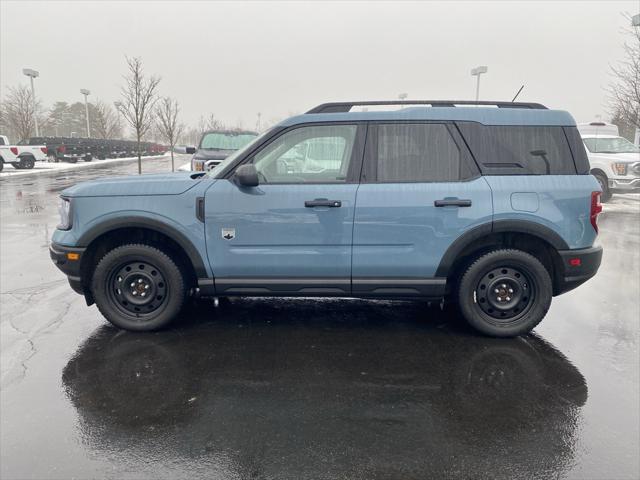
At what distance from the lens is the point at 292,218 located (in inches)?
156

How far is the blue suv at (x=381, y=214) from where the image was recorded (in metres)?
3.93

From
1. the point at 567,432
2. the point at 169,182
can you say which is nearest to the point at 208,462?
the point at 567,432

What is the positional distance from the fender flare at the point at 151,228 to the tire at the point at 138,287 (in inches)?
7.7

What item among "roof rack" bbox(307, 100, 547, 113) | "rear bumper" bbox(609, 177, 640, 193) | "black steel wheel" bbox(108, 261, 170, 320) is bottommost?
"black steel wheel" bbox(108, 261, 170, 320)

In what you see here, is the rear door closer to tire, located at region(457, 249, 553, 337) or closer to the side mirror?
tire, located at region(457, 249, 553, 337)

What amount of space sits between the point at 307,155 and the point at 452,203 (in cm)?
133

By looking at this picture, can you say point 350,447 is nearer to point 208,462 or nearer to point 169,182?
point 208,462

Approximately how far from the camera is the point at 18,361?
12.1 feet

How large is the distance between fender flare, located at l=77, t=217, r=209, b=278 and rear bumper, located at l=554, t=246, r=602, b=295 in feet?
→ 10.4

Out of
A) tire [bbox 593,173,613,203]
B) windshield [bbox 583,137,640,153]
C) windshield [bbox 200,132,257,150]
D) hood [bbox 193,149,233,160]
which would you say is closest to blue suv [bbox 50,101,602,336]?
hood [bbox 193,149,233,160]

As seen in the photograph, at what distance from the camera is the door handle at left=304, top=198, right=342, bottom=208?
154 inches

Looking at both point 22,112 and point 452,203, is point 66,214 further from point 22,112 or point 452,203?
point 22,112

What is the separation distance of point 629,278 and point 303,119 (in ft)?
17.0

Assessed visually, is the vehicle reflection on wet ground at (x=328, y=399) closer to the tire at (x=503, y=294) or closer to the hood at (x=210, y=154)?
the tire at (x=503, y=294)
